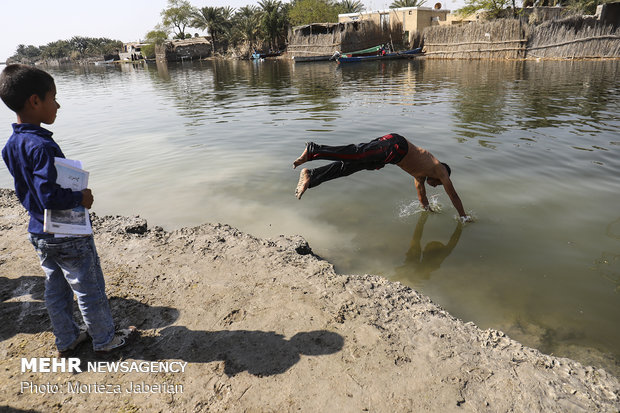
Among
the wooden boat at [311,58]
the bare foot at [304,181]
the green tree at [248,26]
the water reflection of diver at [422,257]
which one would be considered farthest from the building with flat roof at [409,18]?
the bare foot at [304,181]

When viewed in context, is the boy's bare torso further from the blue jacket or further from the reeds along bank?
the reeds along bank

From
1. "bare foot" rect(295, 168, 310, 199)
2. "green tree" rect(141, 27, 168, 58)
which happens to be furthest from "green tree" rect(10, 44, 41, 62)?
"bare foot" rect(295, 168, 310, 199)

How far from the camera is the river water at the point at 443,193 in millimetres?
3506

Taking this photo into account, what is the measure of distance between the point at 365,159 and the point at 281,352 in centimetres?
262

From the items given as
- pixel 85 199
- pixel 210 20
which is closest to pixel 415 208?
pixel 85 199

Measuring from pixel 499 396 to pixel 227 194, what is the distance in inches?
197

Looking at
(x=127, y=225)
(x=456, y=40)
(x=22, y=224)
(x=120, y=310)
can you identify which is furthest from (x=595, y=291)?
(x=456, y=40)

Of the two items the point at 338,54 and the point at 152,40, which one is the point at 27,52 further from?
the point at 338,54

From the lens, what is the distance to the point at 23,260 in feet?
12.3

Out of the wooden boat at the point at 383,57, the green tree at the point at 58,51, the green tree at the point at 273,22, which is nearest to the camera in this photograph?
the wooden boat at the point at 383,57

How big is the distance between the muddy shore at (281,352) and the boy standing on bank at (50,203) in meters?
0.23

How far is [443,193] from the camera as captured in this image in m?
5.95

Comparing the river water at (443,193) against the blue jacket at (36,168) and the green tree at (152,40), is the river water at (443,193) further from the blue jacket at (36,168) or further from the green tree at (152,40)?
the green tree at (152,40)

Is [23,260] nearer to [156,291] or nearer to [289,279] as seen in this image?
[156,291]
